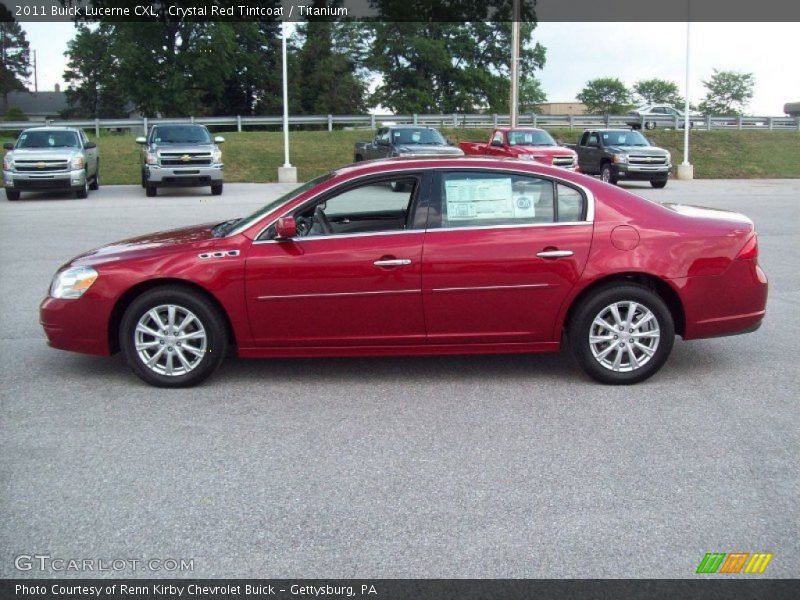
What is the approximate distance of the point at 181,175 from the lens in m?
24.0

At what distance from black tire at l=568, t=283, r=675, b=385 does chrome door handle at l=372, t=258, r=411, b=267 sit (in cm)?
124

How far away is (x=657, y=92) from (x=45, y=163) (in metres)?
108

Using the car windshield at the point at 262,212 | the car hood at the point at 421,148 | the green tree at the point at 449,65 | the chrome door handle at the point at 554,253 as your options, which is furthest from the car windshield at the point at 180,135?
the green tree at the point at 449,65

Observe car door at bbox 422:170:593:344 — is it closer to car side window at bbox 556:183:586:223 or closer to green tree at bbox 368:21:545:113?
car side window at bbox 556:183:586:223

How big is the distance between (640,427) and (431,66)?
62462 millimetres

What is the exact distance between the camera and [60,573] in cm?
374

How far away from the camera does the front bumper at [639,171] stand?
2798cm

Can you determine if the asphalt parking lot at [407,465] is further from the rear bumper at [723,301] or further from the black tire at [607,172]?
the black tire at [607,172]

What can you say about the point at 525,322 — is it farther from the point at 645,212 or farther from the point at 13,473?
the point at 13,473

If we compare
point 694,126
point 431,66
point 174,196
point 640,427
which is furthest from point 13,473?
point 431,66

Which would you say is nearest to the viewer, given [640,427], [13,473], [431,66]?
[13,473]

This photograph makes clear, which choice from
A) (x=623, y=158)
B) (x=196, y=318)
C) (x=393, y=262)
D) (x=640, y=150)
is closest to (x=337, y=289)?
(x=393, y=262)

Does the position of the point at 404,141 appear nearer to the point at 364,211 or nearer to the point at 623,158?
the point at 623,158

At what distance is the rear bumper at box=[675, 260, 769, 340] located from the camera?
6.48 metres
